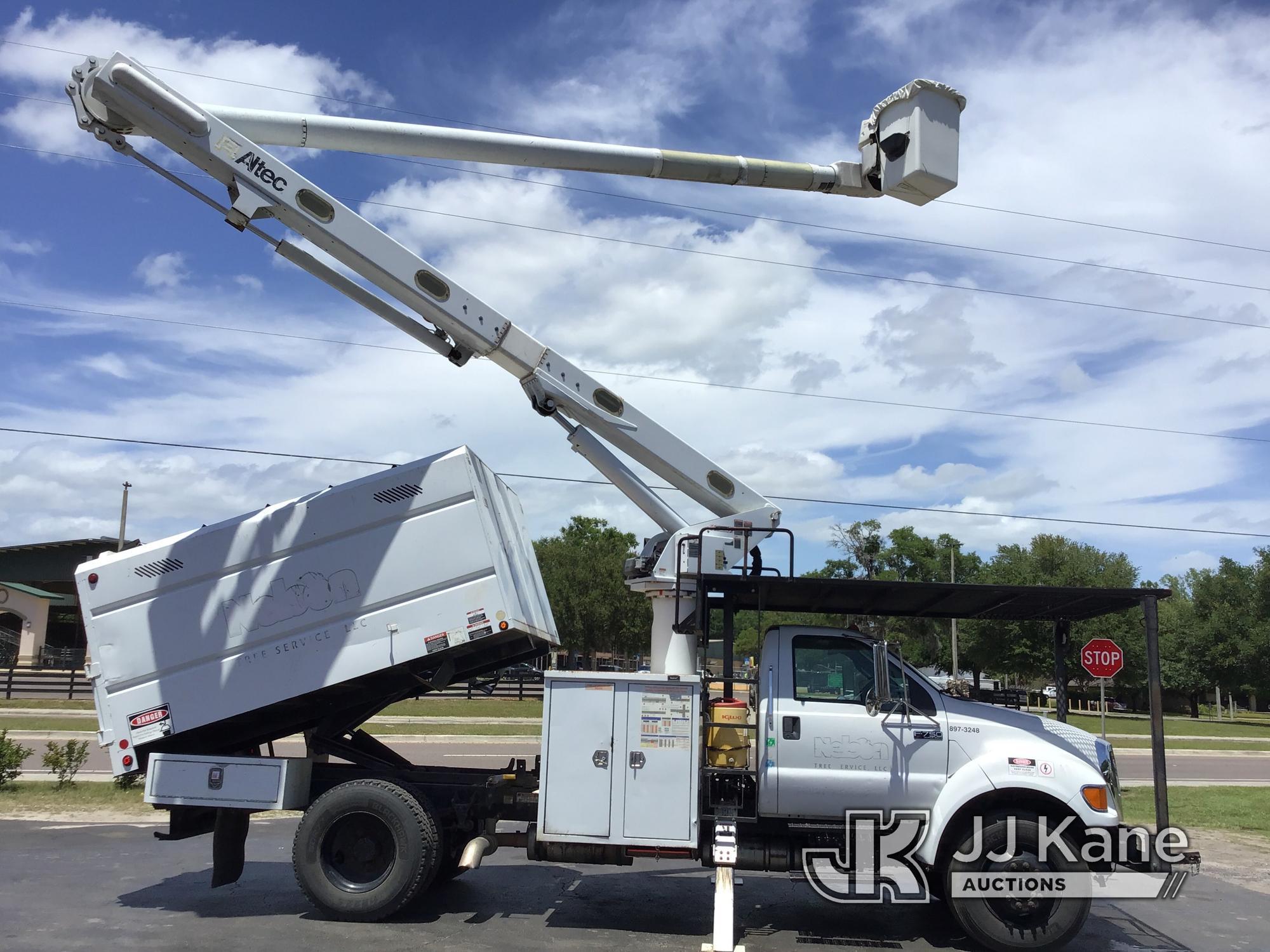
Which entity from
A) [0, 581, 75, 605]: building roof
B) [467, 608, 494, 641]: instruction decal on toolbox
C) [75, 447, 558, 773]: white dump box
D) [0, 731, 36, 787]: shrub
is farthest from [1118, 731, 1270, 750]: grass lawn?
[0, 581, 75, 605]: building roof

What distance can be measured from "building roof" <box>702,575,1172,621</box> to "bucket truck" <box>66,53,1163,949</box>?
308 mm

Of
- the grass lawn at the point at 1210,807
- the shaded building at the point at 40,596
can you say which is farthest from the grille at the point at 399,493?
the shaded building at the point at 40,596

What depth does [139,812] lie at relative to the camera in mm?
12289

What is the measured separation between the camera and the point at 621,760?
7543 millimetres

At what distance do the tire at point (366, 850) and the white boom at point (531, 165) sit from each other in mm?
2262

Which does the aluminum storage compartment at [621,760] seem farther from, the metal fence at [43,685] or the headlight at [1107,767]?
the metal fence at [43,685]

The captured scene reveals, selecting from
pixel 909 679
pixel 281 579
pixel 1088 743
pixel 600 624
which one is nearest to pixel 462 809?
pixel 281 579

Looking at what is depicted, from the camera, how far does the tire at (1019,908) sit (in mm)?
7109

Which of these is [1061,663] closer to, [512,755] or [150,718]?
[150,718]

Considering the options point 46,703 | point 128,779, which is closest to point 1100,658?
point 128,779

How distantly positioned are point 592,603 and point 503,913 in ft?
128

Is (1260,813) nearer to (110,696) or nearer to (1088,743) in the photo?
(1088,743)

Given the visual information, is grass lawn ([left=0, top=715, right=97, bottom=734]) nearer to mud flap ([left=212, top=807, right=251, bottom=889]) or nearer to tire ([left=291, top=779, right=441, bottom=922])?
mud flap ([left=212, top=807, right=251, bottom=889])

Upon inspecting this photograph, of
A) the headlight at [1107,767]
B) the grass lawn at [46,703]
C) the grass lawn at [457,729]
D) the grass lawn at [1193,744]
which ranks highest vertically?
the headlight at [1107,767]
